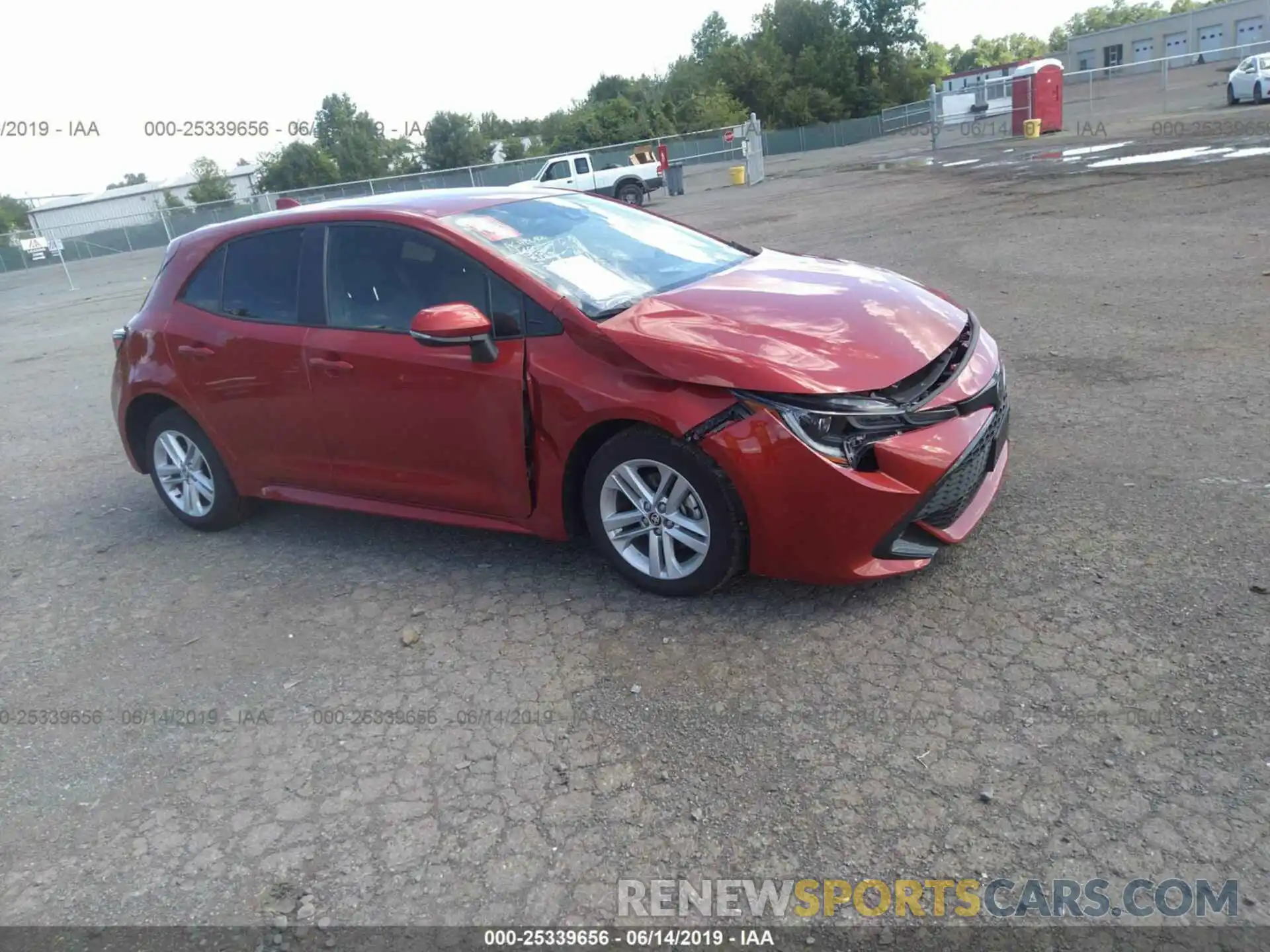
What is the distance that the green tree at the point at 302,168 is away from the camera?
2160 inches

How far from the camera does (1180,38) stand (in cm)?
6988

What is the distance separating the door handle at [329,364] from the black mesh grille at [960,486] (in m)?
2.65

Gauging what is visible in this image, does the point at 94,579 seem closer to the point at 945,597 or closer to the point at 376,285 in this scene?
the point at 376,285

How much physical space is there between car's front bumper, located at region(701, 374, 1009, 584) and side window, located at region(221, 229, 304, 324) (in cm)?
248

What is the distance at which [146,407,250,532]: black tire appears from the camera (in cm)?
529

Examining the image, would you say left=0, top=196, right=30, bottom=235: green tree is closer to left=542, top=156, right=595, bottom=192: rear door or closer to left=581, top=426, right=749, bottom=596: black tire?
left=542, top=156, right=595, bottom=192: rear door

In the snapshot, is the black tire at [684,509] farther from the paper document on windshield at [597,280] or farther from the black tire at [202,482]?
the black tire at [202,482]

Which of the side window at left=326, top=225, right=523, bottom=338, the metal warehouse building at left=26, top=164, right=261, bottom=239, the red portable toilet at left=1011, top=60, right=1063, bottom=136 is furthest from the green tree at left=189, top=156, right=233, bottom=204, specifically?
the side window at left=326, top=225, right=523, bottom=338

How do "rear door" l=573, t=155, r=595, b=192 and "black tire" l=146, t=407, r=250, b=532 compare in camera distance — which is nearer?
"black tire" l=146, t=407, r=250, b=532

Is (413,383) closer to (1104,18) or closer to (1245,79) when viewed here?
(1245,79)

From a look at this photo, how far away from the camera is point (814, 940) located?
234 centimetres

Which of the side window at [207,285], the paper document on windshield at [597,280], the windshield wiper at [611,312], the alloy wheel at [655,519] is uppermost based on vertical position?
the side window at [207,285]

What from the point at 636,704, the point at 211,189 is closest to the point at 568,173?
the point at 636,704

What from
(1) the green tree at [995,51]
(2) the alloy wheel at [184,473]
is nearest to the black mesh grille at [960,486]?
(2) the alloy wheel at [184,473]
